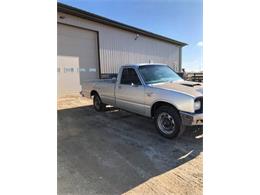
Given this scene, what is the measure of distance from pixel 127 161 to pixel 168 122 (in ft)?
4.72

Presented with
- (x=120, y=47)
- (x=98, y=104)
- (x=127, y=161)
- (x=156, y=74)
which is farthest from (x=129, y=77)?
→ (x=120, y=47)

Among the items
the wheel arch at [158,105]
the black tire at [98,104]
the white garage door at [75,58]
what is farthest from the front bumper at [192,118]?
the white garage door at [75,58]

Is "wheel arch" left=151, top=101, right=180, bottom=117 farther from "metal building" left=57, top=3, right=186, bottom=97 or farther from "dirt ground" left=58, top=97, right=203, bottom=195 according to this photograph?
"metal building" left=57, top=3, right=186, bottom=97

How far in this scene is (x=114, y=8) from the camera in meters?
10.2

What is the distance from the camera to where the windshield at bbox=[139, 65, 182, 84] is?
15.5 feet

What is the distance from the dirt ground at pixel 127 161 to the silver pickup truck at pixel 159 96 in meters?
0.48

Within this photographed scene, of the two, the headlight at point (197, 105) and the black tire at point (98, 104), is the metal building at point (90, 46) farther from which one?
the headlight at point (197, 105)

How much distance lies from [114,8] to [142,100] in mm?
7698

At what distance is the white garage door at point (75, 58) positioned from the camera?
10539 millimetres

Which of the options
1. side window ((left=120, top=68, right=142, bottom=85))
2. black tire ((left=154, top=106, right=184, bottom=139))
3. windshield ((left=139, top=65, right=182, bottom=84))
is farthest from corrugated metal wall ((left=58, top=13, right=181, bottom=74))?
black tire ((left=154, top=106, right=184, bottom=139))

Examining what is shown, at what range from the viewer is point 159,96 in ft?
13.3
